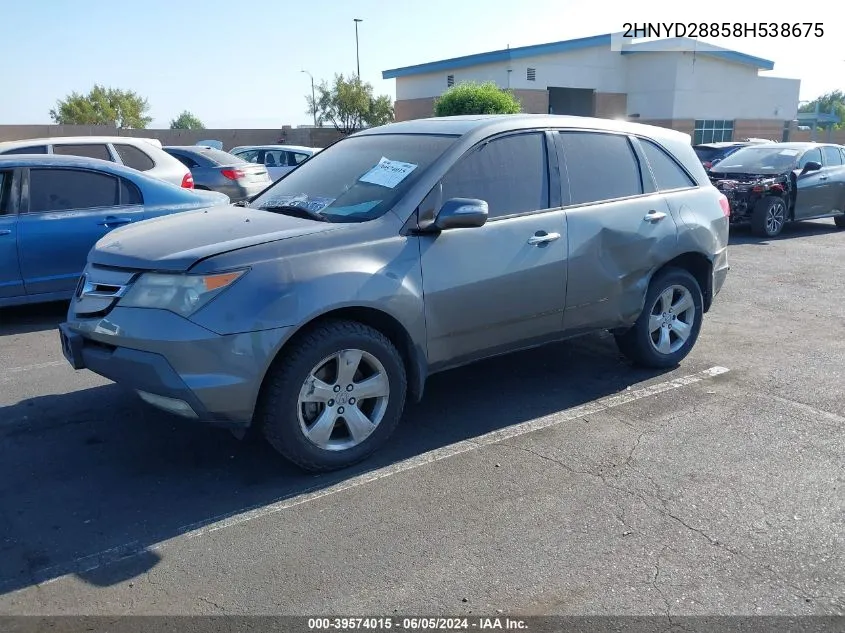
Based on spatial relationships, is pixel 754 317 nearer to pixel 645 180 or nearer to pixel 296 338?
pixel 645 180

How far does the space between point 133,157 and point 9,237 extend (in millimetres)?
3139

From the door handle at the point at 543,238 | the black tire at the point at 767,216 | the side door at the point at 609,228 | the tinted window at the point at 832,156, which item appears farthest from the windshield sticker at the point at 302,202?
the tinted window at the point at 832,156

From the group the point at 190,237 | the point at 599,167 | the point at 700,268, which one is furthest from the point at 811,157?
the point at 190,237

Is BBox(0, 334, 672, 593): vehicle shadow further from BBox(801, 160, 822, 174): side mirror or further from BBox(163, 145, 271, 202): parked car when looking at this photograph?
BBox(801, 160, 822, 174): side mirror

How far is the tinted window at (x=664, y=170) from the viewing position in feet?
18.7

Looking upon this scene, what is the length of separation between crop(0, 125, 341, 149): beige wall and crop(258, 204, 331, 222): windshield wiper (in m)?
34.5

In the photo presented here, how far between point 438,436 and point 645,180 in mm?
2469

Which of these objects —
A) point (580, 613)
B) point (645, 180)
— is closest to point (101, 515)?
point (580, 613)

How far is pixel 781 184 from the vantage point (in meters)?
13.3

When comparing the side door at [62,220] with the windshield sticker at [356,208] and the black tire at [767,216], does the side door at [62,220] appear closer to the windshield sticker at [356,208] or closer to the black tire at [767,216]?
the windshield sticker at [356,208]

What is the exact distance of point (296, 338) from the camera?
13.0 feet

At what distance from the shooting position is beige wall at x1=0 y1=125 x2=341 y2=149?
37594 millimetres

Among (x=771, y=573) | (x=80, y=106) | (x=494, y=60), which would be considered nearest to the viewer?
(x=771, y=573)

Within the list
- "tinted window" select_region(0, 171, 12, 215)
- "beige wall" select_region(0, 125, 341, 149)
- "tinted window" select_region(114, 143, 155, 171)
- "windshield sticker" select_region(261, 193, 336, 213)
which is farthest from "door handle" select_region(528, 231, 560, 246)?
"beige wall" select_region(0, 125, 341, 149)
